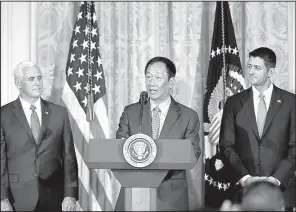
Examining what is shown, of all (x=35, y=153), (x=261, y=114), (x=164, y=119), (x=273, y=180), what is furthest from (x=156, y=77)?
(x=273, y=180)

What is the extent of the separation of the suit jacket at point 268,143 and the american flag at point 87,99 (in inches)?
68.9

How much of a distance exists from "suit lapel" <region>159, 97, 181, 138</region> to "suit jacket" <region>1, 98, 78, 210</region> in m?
0.88

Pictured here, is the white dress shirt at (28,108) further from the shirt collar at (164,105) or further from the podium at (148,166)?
the podium at (148,166)

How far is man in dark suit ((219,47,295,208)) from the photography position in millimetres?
5184

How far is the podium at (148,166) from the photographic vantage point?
13.7 ft

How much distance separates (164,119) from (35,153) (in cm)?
112

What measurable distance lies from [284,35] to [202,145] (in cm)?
156

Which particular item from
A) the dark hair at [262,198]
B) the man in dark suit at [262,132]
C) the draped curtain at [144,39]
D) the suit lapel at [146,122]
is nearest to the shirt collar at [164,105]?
the suit lapel at [146,122]

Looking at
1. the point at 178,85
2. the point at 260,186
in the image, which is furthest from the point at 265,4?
the point at 260,186

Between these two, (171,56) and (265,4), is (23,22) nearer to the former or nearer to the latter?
(171,56)

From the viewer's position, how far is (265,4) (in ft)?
22.7

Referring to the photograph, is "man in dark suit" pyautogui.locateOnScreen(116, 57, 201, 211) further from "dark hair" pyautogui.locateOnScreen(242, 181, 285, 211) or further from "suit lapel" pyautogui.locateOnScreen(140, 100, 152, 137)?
"dark hair" pyautogui.locateOnScreen(242, 181, 285, 211)

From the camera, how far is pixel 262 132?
5.28 metres

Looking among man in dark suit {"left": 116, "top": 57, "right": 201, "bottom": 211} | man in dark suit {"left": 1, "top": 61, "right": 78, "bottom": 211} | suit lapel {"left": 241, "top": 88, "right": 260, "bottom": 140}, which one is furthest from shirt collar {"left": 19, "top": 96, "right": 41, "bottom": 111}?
suit lapel {"left": 241, "top": 88, "right": 260, "bottom": 140}
